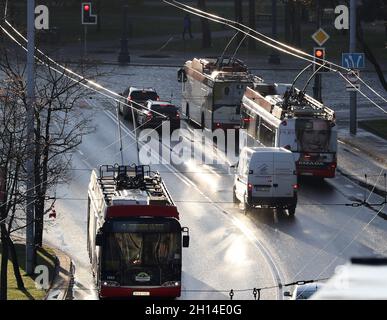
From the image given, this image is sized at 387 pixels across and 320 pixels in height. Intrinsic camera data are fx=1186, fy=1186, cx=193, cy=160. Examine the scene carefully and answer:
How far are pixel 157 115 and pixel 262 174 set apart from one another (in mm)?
13812

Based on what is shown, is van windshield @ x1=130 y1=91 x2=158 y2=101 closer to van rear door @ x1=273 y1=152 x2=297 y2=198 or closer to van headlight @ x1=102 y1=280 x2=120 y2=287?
van rear door @ x1=273 y1=152 x2=297 y2=198

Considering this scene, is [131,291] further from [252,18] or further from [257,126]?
[252,18]

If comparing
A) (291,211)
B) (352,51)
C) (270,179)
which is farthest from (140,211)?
(352,51)

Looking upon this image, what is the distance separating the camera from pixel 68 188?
37.4m

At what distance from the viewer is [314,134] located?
38.9 m

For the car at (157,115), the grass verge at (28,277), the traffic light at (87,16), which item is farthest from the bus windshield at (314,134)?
the traffic light at (87,16)

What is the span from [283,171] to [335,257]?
525cm

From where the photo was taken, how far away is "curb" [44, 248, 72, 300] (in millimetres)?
24328

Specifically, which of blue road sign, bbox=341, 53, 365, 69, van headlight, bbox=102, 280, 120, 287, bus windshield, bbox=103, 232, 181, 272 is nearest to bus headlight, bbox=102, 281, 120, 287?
van headlight, bbox=102, 280, 120, 287

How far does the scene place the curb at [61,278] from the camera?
24.3 metres
